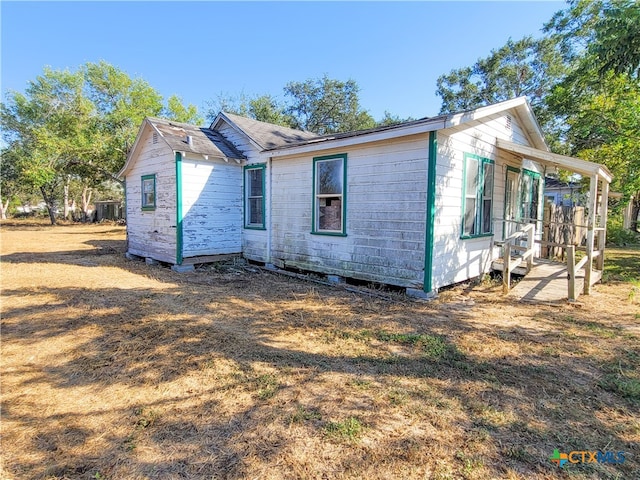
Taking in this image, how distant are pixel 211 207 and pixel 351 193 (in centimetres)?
417

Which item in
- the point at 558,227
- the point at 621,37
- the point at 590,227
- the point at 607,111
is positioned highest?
the point at 607,111

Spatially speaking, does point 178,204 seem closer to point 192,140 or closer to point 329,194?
point 192,140

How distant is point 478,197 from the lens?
7480 millimetres

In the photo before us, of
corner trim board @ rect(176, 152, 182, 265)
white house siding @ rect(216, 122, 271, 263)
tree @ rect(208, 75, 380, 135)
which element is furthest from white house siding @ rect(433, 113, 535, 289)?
tree @ rect(208, 75, 380, 135)

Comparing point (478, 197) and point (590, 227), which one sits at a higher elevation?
point (478, 197)

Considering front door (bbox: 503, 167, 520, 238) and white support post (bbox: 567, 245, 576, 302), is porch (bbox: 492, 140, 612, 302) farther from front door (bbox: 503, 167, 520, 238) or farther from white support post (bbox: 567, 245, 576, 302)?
front door (bbox: 503, 167, 520, 238)

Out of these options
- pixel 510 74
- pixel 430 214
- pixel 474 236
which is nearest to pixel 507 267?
pixel 474 236

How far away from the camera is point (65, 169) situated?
77.2 ft

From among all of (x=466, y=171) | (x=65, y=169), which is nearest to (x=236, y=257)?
(x=466, y=171)

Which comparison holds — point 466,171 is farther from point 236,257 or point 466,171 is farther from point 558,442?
point 236,257

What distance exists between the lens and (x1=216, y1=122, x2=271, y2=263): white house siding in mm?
9141

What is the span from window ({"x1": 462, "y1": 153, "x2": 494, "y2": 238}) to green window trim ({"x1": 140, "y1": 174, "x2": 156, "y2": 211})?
27.1ft

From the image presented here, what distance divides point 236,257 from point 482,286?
6.44 m

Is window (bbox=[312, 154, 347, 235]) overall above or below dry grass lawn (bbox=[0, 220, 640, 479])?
above
